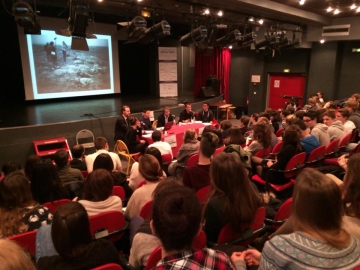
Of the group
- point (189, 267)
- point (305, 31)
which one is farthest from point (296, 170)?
point (305, 31)

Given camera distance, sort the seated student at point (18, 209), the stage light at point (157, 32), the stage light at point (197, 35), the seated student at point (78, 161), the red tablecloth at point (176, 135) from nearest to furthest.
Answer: the seated student at point (18, 209), the seated student at point (78, 161), the red tablecloth at point (176, 135), the stage light at point (157, 32), the stage light at point (197, 35)

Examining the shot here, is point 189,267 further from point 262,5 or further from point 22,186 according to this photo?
point 262,5

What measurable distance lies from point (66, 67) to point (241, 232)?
905 cm

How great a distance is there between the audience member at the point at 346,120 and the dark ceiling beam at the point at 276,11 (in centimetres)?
313

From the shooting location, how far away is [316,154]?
4.08m

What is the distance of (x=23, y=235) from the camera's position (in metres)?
2.00

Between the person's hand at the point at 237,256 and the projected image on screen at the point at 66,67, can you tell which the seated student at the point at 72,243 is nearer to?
the person's hand at the point at 237,256

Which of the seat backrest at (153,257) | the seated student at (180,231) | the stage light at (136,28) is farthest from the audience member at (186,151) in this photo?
the seated student at (180,231)

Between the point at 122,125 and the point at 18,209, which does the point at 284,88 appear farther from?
the point at 18,209

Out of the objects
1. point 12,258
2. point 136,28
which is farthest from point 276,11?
point 12,258

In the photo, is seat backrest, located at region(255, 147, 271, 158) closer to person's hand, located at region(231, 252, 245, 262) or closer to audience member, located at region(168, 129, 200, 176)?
audience member, located at region(168, 129, 200, 176)

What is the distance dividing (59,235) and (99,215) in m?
0.80

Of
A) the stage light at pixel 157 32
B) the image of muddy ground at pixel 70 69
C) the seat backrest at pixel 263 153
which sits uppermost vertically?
the stage light at pixel 157 32

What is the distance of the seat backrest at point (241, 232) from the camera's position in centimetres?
202
